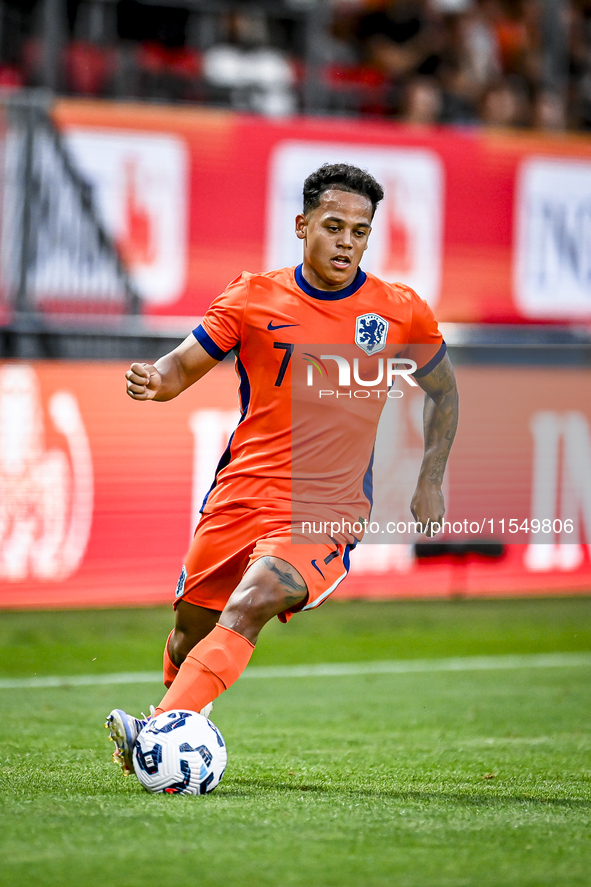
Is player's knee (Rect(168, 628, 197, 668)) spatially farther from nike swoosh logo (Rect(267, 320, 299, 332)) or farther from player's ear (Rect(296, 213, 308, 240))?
player's ear (Rect(296, 213, 308, 240))

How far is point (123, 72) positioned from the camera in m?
13.2

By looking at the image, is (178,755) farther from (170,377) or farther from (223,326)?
(223,326)

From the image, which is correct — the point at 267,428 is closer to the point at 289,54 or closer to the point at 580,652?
the point at 580,652

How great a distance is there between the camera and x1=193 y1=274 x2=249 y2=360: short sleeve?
4750 mm

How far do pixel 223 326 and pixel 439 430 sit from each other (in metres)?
1.03

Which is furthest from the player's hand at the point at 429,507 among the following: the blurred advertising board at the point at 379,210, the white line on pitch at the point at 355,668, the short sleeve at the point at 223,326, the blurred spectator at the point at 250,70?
the blurred spectator at the point at 250,70

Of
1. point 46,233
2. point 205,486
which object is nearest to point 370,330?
point 205,486

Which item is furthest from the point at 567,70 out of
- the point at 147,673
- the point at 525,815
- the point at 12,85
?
the point at 525,815

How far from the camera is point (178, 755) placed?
4.22 m

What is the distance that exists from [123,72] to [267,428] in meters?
9.43

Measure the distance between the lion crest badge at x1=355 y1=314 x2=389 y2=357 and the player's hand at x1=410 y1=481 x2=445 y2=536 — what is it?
0.63 metres

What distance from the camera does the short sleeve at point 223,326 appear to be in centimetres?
475

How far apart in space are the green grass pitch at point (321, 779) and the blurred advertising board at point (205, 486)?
2.81 ft

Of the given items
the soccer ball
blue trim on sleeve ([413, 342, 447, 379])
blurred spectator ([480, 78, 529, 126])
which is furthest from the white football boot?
blurred spectator ([480, 78, 529, 126])
